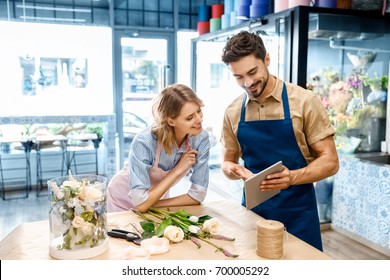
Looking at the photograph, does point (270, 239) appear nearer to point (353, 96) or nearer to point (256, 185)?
point (256, 185)

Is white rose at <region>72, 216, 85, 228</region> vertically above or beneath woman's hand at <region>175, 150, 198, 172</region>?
beneath

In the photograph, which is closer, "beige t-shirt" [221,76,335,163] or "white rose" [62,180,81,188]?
"white rose" [62,180,81,188]

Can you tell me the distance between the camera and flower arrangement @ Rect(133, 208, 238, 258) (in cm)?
144

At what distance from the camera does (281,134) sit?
1.82 m

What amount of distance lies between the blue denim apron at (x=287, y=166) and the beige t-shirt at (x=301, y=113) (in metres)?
0.03

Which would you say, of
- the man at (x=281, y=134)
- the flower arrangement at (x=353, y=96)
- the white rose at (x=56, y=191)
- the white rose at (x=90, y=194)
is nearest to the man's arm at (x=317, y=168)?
the man at (x=281, y=134)

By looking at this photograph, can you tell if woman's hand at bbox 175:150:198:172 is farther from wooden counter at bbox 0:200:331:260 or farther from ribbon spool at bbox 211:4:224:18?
ribbon spool at bbox 211:4:224:18

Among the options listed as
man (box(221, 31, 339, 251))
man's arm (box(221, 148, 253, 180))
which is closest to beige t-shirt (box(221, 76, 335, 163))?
man (box(221, 31, 339, 251))

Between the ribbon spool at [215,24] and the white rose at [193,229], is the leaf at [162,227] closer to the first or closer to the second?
the white rose at [193,229]

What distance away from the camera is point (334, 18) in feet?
10.6

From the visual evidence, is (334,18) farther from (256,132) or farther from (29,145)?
(29,145)

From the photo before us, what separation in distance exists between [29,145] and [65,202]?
393 centimetres

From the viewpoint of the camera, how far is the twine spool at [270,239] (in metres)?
1.29

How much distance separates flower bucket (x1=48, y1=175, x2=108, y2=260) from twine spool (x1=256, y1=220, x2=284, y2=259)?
55cm
